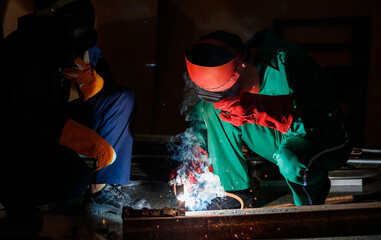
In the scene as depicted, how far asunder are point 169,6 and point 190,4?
406 mm

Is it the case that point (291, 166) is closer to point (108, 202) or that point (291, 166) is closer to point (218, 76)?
point (218, 76)

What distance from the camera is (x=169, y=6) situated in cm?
570

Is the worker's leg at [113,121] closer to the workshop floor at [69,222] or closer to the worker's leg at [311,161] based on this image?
the workshop floor at [69,222]

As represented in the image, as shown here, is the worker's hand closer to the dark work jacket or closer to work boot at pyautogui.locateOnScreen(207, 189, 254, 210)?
work boot at pyautogui.locateOnScreen(207, 189, 254, 210)

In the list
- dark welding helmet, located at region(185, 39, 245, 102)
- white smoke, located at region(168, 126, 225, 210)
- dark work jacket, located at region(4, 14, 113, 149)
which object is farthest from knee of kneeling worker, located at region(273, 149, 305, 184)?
dark work jacket, located at region(4, 14, 113, 149)

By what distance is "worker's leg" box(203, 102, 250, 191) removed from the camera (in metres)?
2.99

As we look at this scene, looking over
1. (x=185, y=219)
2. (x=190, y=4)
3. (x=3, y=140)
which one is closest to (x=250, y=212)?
(x=185, y=219)

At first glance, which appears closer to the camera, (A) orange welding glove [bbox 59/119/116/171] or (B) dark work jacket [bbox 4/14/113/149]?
(B) dark work jacket [bbox 4/14/113/149]

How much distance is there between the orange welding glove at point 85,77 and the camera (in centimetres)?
281

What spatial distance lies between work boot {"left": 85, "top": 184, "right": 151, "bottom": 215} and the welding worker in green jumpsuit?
1.16m

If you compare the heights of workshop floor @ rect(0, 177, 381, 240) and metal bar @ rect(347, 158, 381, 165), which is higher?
metal bar @ rect(347, 158, 381, 165)

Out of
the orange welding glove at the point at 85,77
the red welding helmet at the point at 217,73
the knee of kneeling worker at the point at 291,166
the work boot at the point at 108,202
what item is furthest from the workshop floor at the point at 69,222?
the red welding helmet at the point at 217,73

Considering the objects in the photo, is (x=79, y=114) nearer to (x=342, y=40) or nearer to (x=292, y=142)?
(x=292, y=142)

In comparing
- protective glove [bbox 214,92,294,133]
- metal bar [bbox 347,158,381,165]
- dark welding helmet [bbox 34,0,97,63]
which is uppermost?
dark welding helmet [bbox 34,0,97,63]
